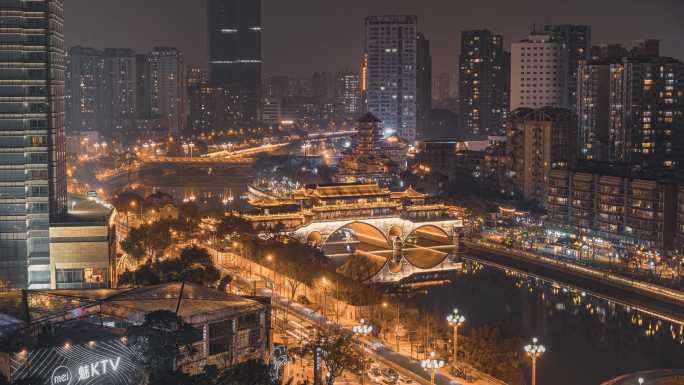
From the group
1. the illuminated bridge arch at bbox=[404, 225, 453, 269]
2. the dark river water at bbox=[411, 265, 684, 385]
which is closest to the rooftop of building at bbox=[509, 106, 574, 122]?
the illuminated bridge arch at bbox=[404, 225, 453, 269]

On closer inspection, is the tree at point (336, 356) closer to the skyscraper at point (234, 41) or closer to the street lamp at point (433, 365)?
the street lamp at point (433, 365)

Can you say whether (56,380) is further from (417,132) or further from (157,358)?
(417,132)

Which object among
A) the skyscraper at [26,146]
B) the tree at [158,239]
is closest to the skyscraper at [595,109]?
the tree at [158,239]

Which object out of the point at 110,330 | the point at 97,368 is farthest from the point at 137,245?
the point at 97,368

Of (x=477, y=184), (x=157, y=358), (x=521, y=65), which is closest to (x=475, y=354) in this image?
(x=157, y=358)

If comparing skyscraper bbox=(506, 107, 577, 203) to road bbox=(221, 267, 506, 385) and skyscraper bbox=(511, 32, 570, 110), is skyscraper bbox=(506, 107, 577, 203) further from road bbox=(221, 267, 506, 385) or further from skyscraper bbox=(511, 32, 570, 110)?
road bbox=(221, 267, 506, 385)
